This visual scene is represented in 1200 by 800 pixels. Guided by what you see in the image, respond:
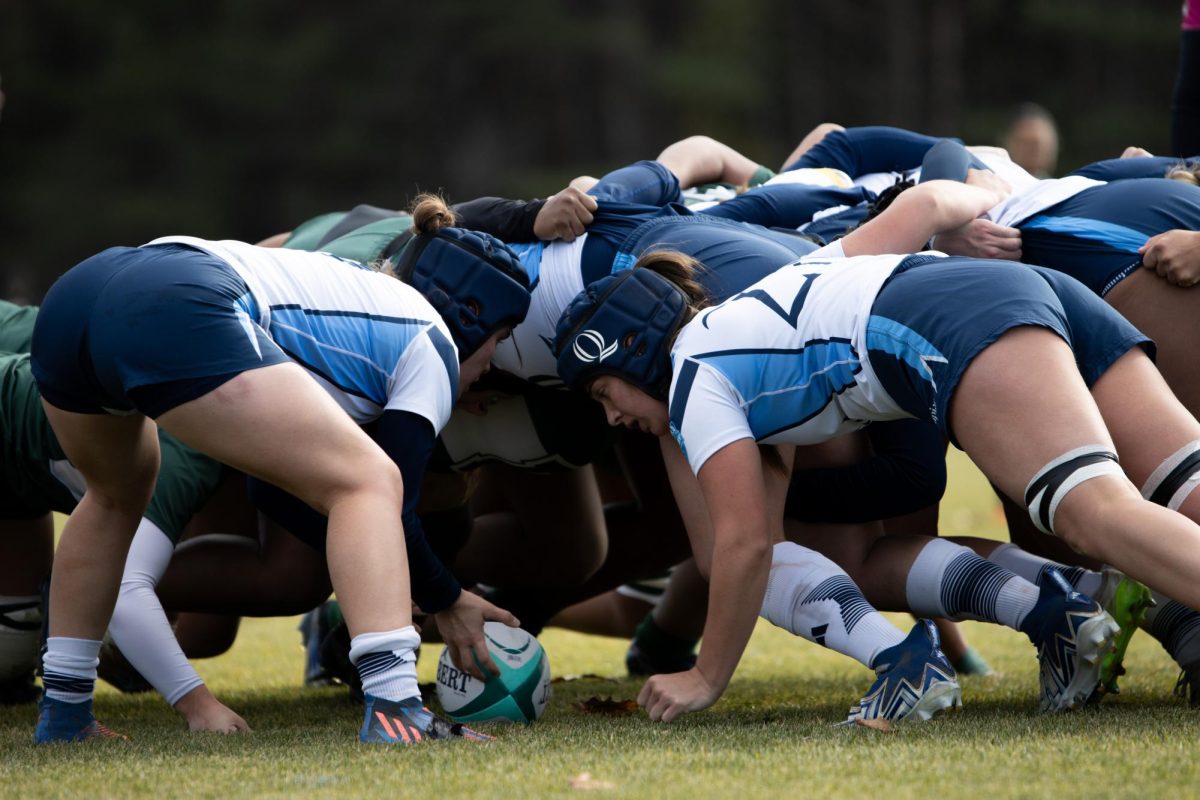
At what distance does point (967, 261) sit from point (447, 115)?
82.9 feet

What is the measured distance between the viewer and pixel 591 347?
3.56 meters

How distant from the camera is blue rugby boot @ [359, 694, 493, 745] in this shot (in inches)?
120

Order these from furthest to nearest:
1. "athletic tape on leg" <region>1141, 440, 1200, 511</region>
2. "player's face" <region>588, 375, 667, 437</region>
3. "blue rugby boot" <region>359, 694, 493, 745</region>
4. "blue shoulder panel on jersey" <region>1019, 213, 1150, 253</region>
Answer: "blue shoulder panel on jersey" <region>1019, 213, 1150, 253</region> < "player's face" <region>588, 375, 667, 437</region> < "athletic tape on leg" <region>1141, 440, 1200, 511</region> < "blue rugby boot" <region>359, 694, 493, 745</region>

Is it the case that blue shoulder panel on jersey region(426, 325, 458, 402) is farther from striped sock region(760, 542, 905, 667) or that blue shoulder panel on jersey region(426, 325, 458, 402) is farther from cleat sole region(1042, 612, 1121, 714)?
cleat sole region(1042, 612, 1121, 714)

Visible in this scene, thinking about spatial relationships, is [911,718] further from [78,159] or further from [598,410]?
[78,159]

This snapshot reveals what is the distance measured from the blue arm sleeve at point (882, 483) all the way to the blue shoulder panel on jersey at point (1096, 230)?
65 cm

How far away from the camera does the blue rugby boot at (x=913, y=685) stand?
3.23 metres

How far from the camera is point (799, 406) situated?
11.0 ft

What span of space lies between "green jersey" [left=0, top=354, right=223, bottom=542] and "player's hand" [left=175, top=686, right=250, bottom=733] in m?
0.48

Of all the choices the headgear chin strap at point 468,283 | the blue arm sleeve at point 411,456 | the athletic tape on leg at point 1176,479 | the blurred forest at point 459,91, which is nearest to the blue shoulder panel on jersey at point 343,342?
the blue arm sleeve at point 411,456

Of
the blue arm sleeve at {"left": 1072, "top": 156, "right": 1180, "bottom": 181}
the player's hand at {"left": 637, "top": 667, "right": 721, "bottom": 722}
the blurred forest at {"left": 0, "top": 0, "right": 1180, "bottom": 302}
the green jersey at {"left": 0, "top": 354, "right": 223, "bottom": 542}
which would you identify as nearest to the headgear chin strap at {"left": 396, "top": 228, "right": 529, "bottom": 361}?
the green jersey at {"left": 0, "top": 354, "right": 223, "bottom": 542}

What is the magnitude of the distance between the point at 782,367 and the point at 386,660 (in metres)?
1.11

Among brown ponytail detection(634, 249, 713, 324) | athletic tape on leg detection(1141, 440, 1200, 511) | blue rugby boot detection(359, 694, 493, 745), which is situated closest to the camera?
blue rugby boot detection(359, 694, 493, 745)

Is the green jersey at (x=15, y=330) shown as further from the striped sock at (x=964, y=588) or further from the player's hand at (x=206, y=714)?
the striped sock at (x=964, y=588)
